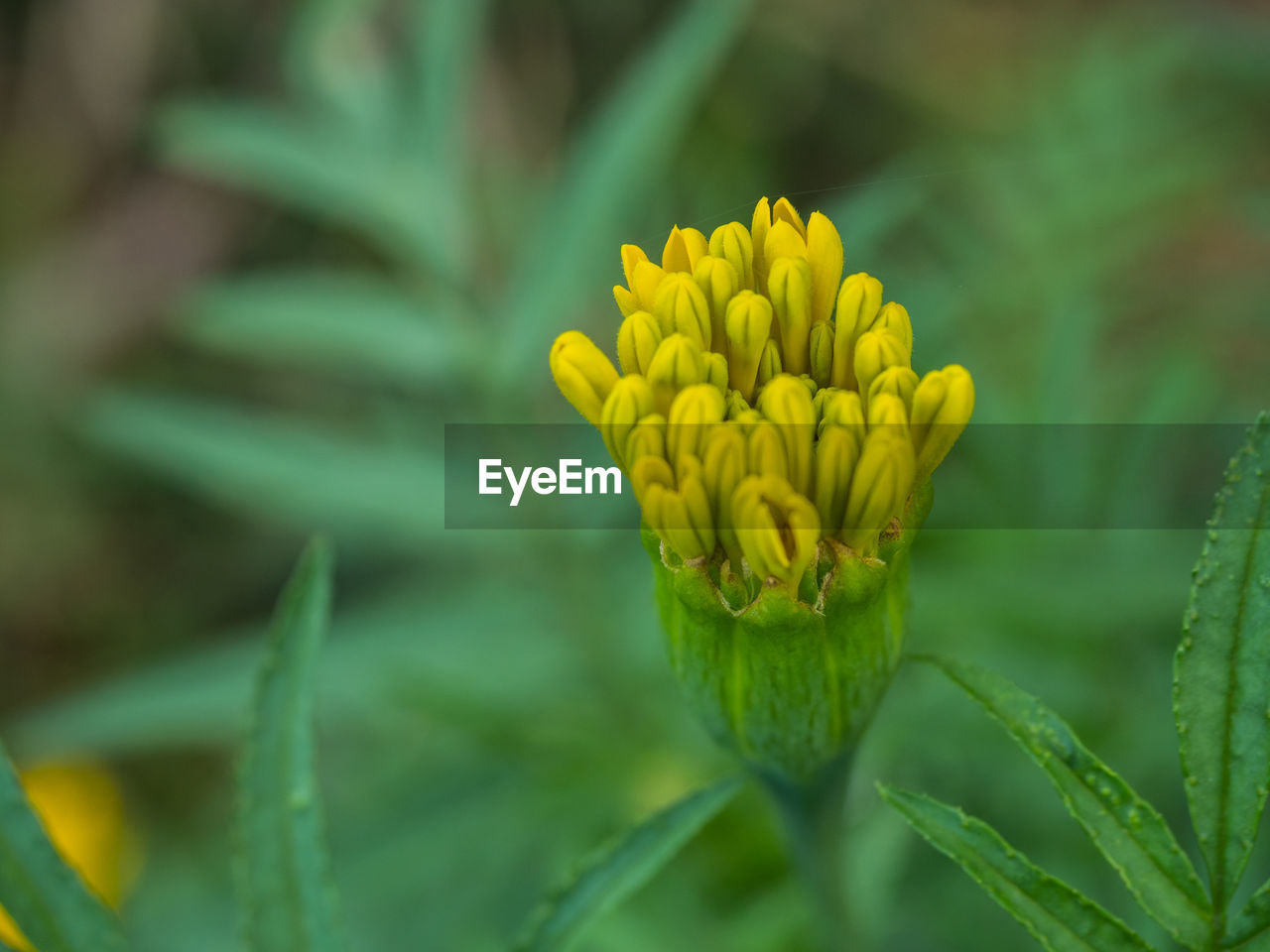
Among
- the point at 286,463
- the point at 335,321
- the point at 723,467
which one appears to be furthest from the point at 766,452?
the point at 286,463

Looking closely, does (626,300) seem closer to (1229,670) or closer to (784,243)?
(784,243)

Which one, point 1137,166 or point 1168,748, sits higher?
point 1137,166

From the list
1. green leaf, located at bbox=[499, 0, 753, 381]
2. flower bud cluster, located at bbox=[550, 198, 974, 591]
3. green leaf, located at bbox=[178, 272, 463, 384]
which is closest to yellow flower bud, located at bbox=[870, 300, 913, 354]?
flower bud cluster, located at bbox=[550, 198, 974, 591]

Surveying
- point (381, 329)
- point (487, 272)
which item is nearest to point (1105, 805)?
point (381, 329)

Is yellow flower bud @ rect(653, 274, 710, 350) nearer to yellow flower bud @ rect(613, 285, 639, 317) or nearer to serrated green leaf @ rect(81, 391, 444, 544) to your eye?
yellow flower bud @ rect(613, 285, 639, 317)

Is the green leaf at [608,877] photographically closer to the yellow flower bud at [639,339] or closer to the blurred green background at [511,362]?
the yellow flower bud at [639,339]

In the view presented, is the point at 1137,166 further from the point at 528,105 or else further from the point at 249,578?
the point at 249,578

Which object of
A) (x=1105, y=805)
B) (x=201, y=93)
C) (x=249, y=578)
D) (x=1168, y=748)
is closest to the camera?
(x=1105, y=805)
